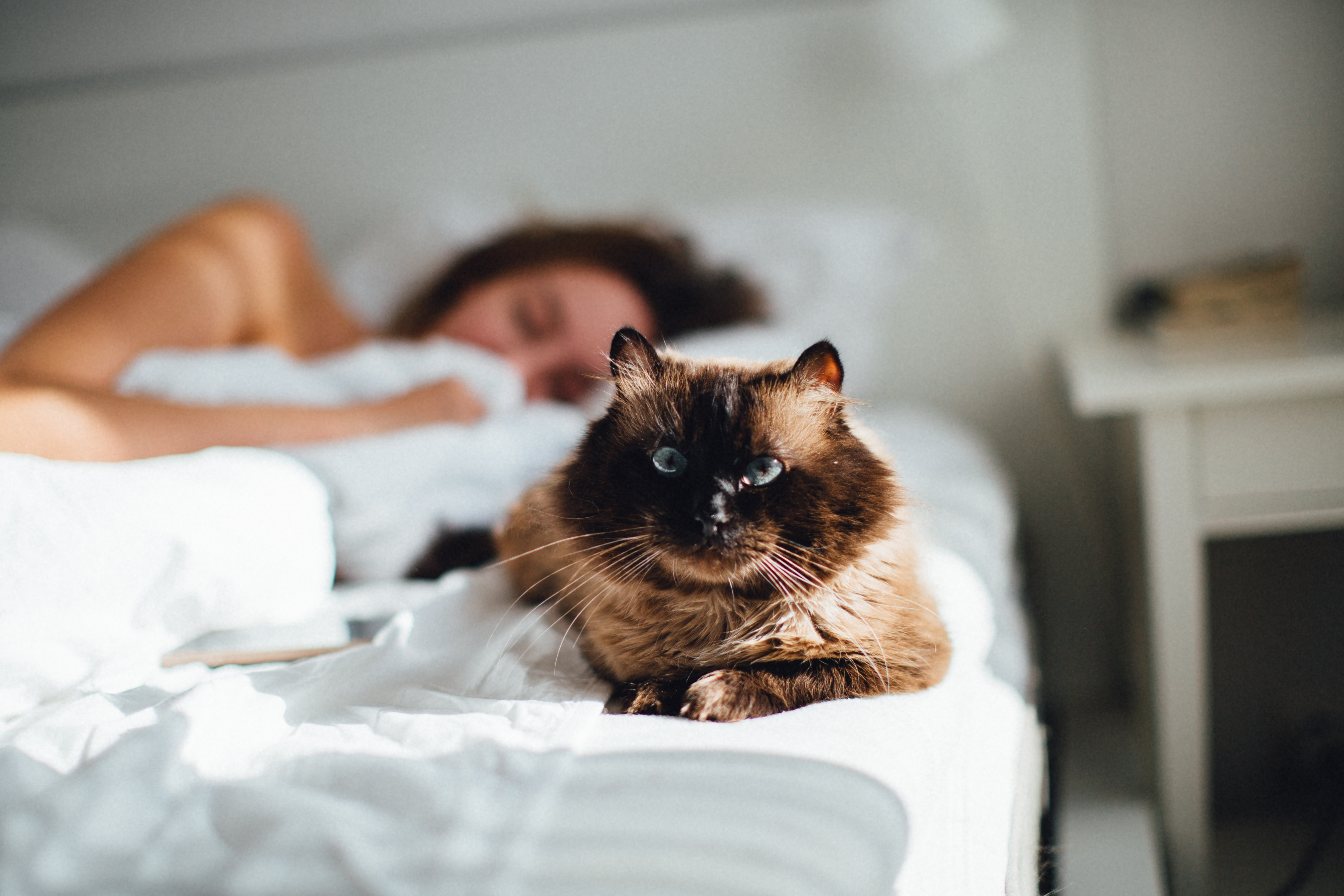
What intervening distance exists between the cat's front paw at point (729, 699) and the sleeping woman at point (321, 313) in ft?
2.30

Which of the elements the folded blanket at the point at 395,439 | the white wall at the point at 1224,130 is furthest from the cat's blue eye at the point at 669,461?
the white wall at the point at 1224,130

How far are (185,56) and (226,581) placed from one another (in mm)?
1717

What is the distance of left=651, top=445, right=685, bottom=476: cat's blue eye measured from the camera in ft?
2.10

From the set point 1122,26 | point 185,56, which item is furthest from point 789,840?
point 185,56

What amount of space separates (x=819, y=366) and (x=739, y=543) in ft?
0.52

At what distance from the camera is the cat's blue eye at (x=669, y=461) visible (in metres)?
0.64

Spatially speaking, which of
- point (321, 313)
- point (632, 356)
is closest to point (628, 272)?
point (321, 313)

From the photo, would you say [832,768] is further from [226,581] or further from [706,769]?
[226,581]

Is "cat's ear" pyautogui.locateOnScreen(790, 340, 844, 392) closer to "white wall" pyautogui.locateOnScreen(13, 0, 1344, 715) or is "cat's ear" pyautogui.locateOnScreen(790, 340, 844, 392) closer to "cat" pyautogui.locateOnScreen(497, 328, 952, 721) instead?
"cat" pyautogui.locateOnScreen(497, 328, 952, 721)

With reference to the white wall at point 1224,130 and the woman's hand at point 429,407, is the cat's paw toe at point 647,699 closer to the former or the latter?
the woman's hand at point 429,407

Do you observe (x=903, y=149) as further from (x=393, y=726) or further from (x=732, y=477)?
(x=393, y=726)

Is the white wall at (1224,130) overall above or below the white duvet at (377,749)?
above

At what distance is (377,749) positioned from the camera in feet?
1.83

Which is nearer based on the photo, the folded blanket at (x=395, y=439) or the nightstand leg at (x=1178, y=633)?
the folded blanket at (x=395, y=439)
